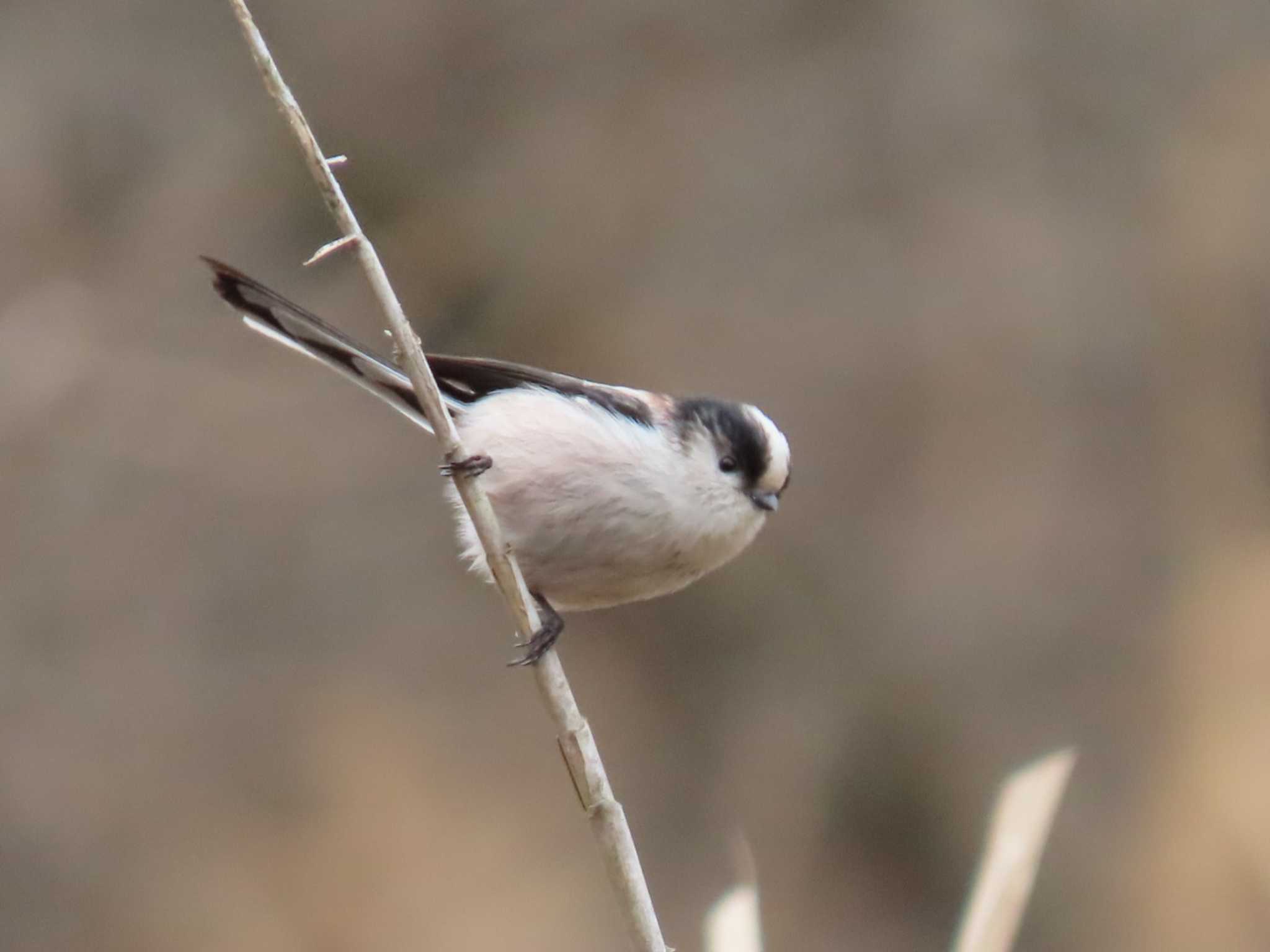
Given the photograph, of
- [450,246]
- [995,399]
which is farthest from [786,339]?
[450,246]

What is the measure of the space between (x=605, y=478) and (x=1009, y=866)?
42.4 inches

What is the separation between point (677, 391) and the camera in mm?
4004

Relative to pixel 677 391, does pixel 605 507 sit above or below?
above

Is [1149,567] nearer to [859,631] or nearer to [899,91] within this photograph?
[859,631]

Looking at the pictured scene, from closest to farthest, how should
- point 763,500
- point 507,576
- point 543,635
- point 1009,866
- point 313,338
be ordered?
point 1009,866
point 507,576
point 543,635
point 313,338
point 763,500

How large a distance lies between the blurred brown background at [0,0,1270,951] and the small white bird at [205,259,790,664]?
1.64 meters

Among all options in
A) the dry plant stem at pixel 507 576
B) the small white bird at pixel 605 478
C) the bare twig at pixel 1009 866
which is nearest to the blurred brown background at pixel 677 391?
the small white bird at pixel 605 478

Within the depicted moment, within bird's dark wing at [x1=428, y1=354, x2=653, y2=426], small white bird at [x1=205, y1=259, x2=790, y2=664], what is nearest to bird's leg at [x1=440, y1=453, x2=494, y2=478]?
small white bird at [x1=205, y1=259, x2=790, y2=664]

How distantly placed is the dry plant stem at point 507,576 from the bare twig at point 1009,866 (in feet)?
1.10

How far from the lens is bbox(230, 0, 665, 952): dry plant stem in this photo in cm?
146

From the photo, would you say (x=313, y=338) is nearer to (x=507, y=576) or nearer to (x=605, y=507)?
(x=605, y=507)

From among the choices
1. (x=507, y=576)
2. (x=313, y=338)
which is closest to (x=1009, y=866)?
(x=507, y=576)

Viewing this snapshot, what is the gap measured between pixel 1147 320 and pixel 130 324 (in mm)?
2910

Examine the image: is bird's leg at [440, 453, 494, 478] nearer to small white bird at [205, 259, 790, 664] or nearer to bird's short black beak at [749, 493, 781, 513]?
small white bird at [205, 259, 790, 664]
